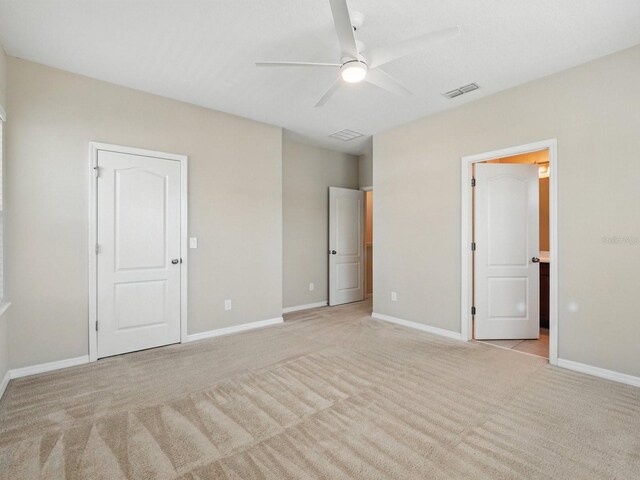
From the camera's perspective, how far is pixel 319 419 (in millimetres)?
2211

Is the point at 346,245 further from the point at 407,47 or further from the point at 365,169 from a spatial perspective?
the point at 407,47

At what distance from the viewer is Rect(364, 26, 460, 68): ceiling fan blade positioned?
1.95m

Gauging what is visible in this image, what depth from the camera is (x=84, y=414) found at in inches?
89.5

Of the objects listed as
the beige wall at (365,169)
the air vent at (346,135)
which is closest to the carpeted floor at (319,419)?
the air vent at (346,135)

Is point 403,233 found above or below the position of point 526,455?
above

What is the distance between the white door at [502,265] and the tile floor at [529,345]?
7cm

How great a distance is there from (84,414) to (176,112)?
3004 millimetres

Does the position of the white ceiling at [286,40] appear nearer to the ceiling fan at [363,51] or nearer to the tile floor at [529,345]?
the ceiling fan at [363,51]

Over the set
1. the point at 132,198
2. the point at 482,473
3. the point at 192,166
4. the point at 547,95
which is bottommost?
the point at 482,473

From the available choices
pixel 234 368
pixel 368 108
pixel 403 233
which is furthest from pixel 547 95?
pixel 234 368

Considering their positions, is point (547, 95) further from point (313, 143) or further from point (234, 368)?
point (234, 368)

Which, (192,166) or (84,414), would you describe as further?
(192,166)

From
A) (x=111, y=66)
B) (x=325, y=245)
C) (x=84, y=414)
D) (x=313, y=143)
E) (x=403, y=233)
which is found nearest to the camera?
(x=84, y=414)

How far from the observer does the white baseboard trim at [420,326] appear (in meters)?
3.97
